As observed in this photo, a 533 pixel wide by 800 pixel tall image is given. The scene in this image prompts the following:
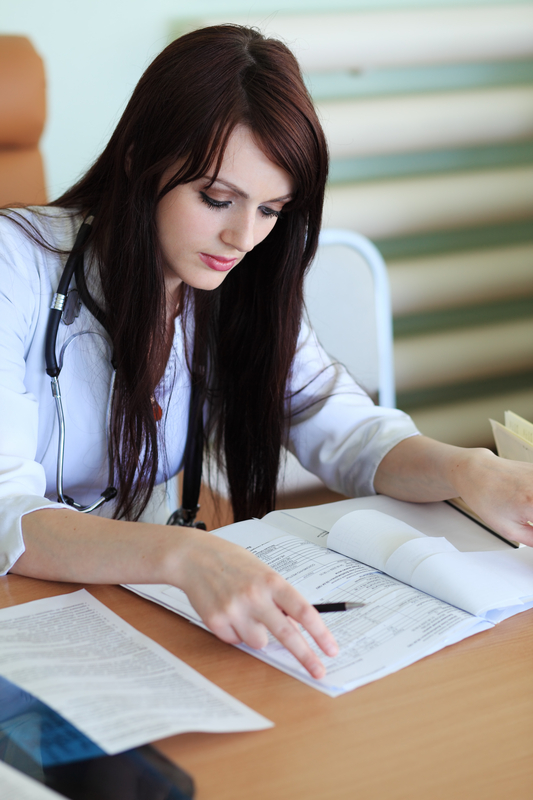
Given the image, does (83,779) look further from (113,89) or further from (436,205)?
(436,205)

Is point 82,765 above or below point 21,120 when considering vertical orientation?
below

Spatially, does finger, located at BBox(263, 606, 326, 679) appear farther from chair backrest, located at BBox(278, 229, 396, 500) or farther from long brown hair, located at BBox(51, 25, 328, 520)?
chair backrest, located at BBox(278, 229, 396, 500)

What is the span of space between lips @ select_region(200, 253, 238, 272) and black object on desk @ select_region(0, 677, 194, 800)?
2.09 ft

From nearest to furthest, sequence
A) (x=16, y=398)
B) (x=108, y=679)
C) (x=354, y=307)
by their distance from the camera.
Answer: (x=108, y=679) < (x=16, y=398) < (x=354, y=307)

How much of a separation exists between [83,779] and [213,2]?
175cm

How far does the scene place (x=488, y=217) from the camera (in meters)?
2.21

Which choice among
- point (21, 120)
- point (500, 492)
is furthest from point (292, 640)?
point (21, 120)

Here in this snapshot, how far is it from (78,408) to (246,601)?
55cm

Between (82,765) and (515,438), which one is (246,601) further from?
(515,438)

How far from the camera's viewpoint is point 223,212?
1.02 m

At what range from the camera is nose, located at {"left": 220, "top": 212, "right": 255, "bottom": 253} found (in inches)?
39.9

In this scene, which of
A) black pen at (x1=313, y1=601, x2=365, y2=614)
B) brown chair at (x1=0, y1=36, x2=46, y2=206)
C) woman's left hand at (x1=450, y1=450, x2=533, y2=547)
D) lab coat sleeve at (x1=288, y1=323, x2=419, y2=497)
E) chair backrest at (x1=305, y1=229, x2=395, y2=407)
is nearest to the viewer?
black pen at (x1=313, y1=601, x2=365, y2=614)

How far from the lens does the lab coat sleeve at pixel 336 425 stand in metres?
1.18

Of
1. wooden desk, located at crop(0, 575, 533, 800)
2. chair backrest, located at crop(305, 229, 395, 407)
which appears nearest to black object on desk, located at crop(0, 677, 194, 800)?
wooden desk, located at crop(0, 575, 533, 800)
